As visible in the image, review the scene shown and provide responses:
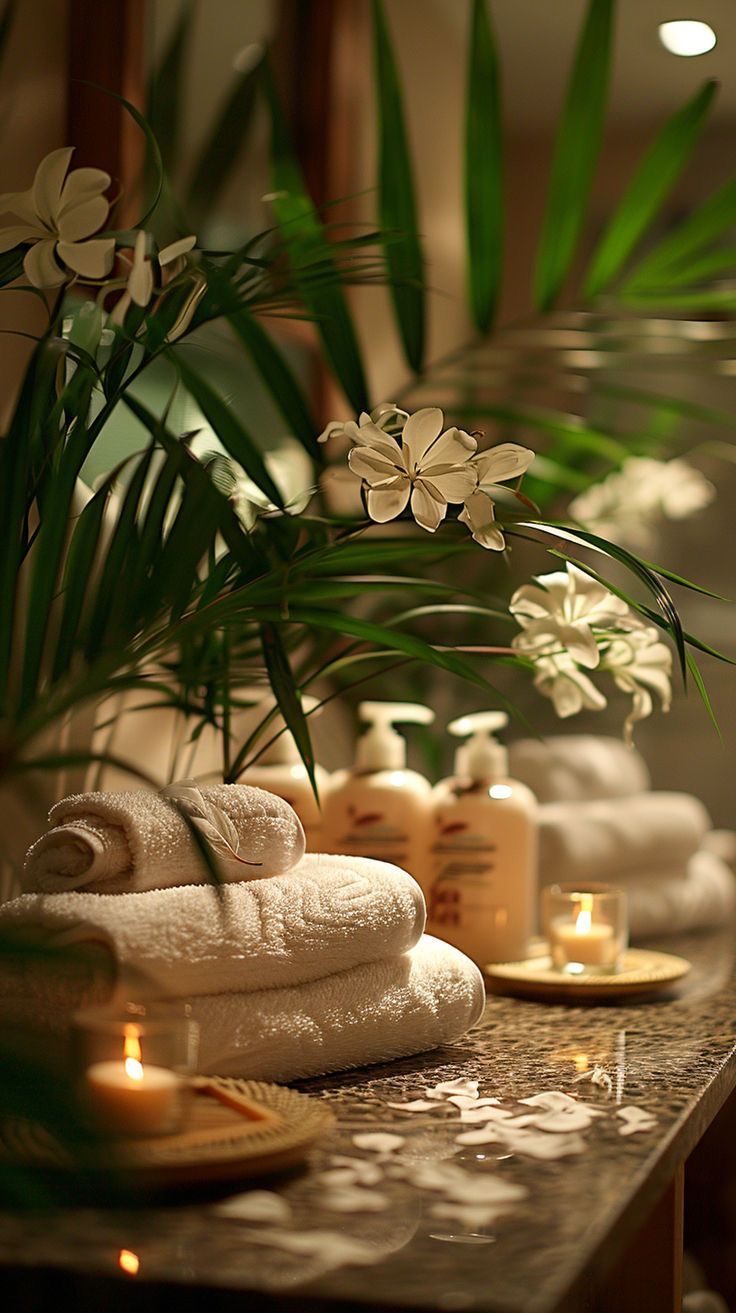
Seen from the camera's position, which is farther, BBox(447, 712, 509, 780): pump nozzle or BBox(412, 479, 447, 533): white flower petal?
BBox(447, 712, 509, 780): pump nozzle

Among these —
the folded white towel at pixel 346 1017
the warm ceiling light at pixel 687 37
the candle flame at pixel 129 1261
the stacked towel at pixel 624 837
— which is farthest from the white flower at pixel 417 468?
the warm ceiling light at pixel 687 37

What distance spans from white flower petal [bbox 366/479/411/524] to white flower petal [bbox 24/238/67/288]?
0.20 meters

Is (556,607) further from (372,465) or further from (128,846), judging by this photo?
(128,846)

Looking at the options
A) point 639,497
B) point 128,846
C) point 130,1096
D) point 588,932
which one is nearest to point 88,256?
point 128,846

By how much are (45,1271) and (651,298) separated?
3.41 ft

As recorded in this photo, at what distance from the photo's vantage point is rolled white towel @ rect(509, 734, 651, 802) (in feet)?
4.58

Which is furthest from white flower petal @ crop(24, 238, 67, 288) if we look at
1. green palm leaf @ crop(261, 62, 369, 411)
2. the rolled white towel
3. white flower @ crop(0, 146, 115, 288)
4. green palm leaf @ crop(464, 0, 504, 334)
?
the rolled white towel

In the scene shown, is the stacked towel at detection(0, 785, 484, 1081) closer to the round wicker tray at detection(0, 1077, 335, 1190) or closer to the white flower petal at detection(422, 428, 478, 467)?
the round wicker tray at detection(0, 1077, 335, 1190)

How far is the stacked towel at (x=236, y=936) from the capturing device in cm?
69

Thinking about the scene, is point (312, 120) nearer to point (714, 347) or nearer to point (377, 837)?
point (714, 347)

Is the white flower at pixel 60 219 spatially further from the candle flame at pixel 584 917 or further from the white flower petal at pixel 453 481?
the candle flame at pixel 584 917

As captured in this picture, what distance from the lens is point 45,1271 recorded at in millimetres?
498

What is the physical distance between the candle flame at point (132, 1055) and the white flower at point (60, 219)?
1.24 ft

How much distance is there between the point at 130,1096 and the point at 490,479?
0.37 metres
